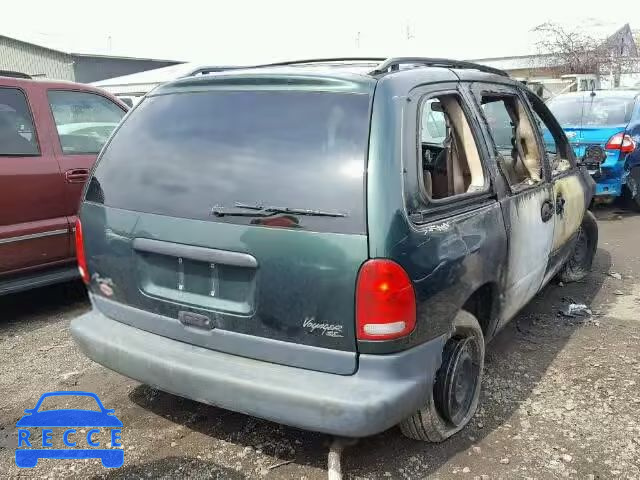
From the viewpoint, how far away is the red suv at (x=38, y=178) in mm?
4340

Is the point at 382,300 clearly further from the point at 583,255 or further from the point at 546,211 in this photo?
the point at 583,255

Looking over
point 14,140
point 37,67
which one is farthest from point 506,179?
point 37,67

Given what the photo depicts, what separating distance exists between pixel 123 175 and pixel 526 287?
242 cm

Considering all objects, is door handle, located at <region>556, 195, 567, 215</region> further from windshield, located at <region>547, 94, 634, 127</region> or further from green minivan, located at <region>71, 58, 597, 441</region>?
windshield, located at <region>547, 94, 634, 127</region>

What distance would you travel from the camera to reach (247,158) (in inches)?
100

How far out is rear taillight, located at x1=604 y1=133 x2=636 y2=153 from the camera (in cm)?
779

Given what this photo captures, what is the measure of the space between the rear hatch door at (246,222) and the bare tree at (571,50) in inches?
908

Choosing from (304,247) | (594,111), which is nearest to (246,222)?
(304,247)

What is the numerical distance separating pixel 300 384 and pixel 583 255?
13.3ft

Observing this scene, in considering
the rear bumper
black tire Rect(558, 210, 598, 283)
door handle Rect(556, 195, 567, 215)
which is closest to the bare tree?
black tire Rect(558, 210, 598, 283)

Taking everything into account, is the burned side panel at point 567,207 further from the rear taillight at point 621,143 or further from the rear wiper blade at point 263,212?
the rear taillight at point 621,143

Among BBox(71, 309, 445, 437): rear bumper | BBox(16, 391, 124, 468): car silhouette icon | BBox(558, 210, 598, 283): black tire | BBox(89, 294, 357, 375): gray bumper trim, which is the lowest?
BBox(16, 391, 124, 468): car silhouette icon

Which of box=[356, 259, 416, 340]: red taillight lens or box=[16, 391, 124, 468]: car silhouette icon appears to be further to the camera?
box=[16, 391, 124, 468]: car silhouette icon

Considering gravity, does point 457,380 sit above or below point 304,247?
below
